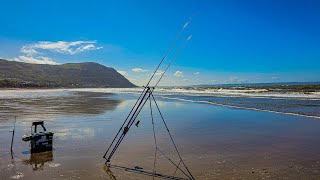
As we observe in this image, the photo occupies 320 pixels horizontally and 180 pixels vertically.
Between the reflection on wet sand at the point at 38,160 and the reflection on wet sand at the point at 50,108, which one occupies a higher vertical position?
the reflection on wet sand at the point at 50,108

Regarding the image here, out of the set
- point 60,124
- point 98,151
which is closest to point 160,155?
point 98,151

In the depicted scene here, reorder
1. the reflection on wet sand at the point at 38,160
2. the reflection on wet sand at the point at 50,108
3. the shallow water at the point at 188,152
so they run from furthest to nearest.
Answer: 1. the reflection on wet sand at the point at 50,108
2. the reflection on wet sand at the point at 38,160
3. the shallow water at the point at 188,152

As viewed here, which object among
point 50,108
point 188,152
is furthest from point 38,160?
point 50,108

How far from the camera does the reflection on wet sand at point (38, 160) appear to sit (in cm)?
1143

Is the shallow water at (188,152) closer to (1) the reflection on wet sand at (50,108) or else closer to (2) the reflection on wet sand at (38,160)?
(2) the reflection on wet sand at (38,160)

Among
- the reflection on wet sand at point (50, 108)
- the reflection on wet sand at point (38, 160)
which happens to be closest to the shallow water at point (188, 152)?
the reflection on wet sand at point (38, 160)

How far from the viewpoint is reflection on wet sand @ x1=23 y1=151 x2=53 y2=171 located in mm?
11430

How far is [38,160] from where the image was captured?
481 inches

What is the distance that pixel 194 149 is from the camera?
13992 millimetres

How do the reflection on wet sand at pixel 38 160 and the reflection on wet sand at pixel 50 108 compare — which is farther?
the reflection on wet sand at pixel 50 108

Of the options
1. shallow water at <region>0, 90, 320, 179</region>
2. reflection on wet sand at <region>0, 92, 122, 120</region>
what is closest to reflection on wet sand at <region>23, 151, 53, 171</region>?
shallow water at <region>0, 90, 320, 179</region>

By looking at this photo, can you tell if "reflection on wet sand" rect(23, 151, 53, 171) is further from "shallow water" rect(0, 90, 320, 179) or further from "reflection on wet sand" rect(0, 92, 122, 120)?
"reflection on wet sand" rect(0, 92, 122, 120)

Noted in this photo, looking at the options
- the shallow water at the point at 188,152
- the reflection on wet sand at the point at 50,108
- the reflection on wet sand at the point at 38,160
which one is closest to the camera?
the shallow water at the point at 188,152

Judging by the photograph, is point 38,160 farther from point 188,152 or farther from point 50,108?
point 50,108
